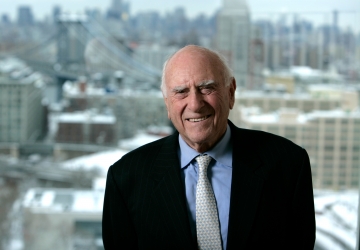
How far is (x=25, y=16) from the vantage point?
343cm

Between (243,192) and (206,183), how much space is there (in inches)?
3.0

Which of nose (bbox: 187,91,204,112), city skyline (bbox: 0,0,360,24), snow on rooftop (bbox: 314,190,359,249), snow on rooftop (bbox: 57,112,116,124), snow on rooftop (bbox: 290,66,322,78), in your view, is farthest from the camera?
snow on rooftop (bbox: 290,66,322,78)

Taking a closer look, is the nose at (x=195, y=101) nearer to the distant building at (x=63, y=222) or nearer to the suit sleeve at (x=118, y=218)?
the suit sleeve at (x=118, y=218)

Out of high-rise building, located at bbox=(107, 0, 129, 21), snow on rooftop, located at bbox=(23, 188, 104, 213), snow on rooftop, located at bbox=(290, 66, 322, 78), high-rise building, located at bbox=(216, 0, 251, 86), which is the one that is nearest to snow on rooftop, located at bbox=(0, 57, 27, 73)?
high-rise building, located at bbox=(107, 0, 129, 21)

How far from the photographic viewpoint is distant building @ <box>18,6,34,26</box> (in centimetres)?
342

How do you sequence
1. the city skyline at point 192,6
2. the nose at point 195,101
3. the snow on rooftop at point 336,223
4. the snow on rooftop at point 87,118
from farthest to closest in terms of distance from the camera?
1. the snow on rooftop at point 87,118
2. the city skyline at point 192,6
3. the snow on rooftop at point 336,223
4. the nose at point 195,101

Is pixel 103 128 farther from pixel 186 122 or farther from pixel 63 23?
pixel 186 122

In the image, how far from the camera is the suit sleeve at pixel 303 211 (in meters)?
1.09

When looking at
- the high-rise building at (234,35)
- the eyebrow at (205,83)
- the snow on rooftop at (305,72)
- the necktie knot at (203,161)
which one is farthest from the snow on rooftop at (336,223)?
the eyebrow at (205,83)

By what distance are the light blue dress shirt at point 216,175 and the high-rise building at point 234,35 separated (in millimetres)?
2449

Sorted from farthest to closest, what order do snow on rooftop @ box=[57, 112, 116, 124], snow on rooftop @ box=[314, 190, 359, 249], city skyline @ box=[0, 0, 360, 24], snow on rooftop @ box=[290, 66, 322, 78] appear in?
snow on rooftop @ box=[290, 66, 322, 78] → snow on rooftop @ box=[57, 112, 116, 124] → city skyline @ box=[0, 0, 360, 24] → snow on rooftop @ box=[314, 190, 359, 249]

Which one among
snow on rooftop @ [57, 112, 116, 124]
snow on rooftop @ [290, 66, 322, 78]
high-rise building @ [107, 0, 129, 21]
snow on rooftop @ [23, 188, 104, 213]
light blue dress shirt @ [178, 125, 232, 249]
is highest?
high-rise building @ [107, 0, 129, 21]

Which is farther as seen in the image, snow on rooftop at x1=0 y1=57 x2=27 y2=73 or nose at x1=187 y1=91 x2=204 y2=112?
snow on rooftop at x1=0 y1=57 x2=27 y2=73

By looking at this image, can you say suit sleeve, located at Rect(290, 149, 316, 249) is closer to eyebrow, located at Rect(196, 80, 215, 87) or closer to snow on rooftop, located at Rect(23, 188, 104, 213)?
eyebrow, located at Rect(196, 80, 215, 87)
